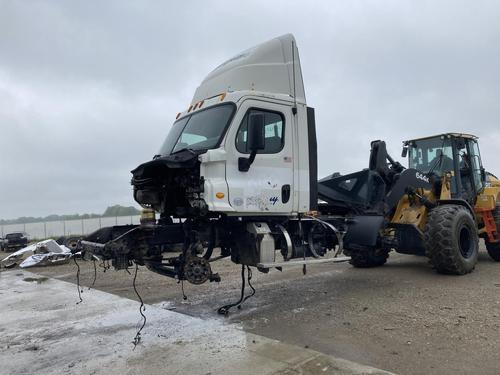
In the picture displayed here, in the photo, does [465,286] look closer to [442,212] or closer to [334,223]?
[442,212]

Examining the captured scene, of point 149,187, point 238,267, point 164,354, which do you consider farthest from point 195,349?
point 238,267

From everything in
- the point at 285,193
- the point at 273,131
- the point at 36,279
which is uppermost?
the point at 273,131

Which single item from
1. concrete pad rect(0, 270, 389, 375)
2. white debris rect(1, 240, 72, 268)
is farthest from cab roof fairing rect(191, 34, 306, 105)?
white debris rect(1, 240, 72, 268)

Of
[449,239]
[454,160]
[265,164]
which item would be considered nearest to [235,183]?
[265,164]

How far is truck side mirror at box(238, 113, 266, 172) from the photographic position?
5816 millimetres

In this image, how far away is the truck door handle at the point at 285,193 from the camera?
6566 mm

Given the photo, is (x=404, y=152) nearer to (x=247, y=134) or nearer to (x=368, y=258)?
(x=368, y=258)

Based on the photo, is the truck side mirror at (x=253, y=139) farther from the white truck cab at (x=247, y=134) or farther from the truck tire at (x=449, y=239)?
the truck tire at (x=449, y=239)

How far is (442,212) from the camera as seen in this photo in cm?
870

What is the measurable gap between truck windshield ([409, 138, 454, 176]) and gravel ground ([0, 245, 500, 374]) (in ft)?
7.67

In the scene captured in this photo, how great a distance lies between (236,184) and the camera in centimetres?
602

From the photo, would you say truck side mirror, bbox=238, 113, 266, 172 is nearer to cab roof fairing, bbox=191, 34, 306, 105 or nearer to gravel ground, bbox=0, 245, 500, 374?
cab roof fairing, bbox=191, 34, 306, 105

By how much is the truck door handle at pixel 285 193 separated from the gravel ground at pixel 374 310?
1.72m

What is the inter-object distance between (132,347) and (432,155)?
8.36 m
